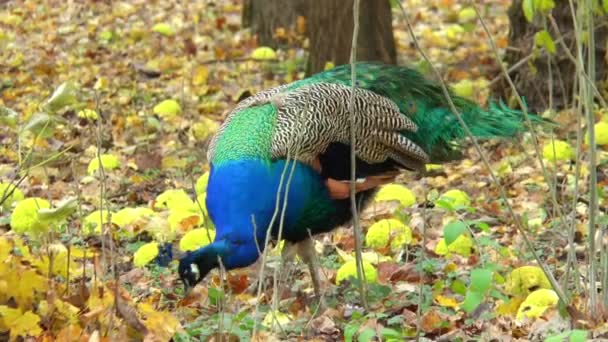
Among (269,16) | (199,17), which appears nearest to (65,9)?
(199,17)

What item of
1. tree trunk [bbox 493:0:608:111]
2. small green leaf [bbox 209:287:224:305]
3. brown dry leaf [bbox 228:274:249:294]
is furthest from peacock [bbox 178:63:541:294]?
tree trunk [bbox 493:0:608:111]

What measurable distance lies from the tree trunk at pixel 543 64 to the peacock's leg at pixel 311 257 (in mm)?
2658

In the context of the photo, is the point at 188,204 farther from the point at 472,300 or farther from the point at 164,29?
the point at 164,29

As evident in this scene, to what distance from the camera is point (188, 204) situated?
569 cm

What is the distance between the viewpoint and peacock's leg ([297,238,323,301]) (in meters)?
4.81

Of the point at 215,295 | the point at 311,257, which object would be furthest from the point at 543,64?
the point at 215,295

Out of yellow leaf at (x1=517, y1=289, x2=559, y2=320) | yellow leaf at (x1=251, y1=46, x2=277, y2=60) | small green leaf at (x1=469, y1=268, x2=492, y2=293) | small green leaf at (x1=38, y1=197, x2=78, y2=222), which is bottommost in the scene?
yellow leaf at (x1=251, y1=46, x2=277, y2=60)

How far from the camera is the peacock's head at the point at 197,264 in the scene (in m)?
4.17

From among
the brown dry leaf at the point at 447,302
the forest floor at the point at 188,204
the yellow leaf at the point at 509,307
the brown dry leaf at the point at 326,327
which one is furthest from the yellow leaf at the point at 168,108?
the yellow leaf at the point at 509,307

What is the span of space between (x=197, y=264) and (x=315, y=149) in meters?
0.75

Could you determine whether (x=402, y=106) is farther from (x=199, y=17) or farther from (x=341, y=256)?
(x=199, y=17)

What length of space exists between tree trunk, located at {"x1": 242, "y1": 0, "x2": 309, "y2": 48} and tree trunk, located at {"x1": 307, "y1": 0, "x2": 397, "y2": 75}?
75.1 inches

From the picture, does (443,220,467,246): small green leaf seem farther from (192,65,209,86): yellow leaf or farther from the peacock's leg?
(192,65,209,86): yellow leaf

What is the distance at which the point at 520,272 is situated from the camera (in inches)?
169
